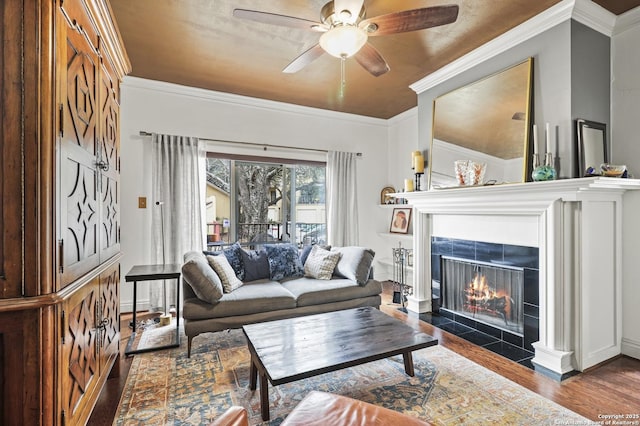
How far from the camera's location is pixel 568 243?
2395 mm

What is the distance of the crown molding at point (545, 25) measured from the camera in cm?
235

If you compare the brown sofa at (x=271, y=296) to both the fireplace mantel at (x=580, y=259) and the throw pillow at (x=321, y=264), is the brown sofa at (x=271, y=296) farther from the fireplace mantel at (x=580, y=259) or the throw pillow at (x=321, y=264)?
the fireplace mantel at (x=580, y=259)

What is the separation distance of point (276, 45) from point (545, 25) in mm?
2242

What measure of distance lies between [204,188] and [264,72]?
1.63 metres

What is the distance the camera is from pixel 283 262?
3.65 meters

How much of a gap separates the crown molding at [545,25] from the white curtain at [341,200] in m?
2.13

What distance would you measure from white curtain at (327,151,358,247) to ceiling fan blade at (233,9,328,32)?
111 inches

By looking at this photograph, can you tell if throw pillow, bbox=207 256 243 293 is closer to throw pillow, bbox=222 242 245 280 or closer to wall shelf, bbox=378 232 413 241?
throw pillow, bbox=222 242 245 280

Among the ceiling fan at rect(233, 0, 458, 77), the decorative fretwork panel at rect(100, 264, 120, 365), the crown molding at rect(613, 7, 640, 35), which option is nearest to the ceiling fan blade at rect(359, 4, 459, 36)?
the ceiling fan at rect(233, 0, 458, 77)

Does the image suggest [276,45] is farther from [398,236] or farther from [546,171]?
[398,236]

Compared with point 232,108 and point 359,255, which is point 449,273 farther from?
point 232,108

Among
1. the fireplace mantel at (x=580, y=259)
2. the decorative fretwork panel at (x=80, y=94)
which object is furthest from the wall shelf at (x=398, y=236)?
the decorative fretwork panel at (x=80, y=94)

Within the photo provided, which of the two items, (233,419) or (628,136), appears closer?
(233,419)

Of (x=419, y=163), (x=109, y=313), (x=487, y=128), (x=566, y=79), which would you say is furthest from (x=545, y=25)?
(x=109, y=313)
